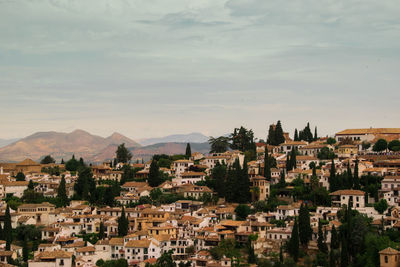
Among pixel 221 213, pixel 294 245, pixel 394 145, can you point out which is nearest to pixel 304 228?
pixel 294 245

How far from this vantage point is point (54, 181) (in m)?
86.1

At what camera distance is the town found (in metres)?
55.9

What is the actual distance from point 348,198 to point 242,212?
11009mm

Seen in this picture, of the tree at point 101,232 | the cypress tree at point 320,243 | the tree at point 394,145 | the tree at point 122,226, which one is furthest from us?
the tree at point 394,145

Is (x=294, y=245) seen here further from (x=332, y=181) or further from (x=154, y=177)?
(x=154, y=177)

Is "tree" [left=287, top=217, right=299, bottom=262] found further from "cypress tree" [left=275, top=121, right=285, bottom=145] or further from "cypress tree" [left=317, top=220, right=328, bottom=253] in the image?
"cypress tree" [left=275, top=121, right=285, bottom=145]

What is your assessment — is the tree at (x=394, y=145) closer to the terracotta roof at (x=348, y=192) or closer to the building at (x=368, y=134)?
the building at (x=368, y=134)

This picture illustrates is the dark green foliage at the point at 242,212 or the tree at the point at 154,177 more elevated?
the tree at the point at 154,177

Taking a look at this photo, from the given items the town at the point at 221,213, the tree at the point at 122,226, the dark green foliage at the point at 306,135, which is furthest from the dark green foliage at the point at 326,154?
the tree at the point at 122,226

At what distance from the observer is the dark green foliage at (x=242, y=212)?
2579 inches

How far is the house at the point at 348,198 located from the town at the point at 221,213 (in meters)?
0.11

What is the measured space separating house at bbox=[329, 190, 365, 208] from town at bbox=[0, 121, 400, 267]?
108mm

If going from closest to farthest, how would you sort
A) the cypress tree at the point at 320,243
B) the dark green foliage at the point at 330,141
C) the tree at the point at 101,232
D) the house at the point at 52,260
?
the cypress tree at the point at 320,243 < the house at the point at 52,260 < the tree at the point at 101,232 < the dark green foliage at the point at 330,141

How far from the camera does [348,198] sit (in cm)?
6262
